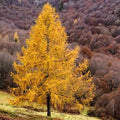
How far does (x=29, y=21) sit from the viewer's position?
137 meters

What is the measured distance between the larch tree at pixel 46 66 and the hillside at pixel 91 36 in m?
22.5

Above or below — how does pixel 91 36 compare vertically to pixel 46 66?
above

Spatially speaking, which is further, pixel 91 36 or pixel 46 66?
pixel 91 36

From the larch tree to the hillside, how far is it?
22528 mm

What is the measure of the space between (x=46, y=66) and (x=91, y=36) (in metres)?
81.6

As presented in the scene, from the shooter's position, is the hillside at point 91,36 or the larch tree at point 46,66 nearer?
the larch tree at point 46,66

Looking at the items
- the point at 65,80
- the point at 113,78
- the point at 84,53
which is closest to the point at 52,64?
the point at 65,80

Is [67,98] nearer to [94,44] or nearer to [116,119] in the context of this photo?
[116,119]

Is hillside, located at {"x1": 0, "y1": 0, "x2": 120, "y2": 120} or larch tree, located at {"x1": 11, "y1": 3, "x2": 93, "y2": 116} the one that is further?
hillside, located at {"x1": 0, "y1": 0, "x2": 120, "y2": 120}

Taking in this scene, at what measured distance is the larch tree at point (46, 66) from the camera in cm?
1261

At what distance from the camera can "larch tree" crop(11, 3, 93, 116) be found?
12609 mm

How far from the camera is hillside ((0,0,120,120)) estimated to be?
4241cm

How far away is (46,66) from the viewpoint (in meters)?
12.6

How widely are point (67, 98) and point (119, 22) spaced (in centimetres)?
9708
